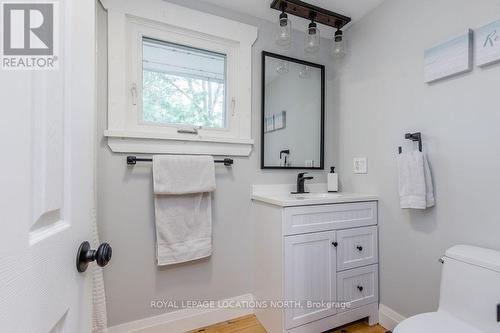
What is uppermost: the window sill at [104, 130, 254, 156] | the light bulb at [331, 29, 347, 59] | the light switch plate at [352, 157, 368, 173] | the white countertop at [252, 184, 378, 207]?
the light bulb at [331, 29, 347, 59]

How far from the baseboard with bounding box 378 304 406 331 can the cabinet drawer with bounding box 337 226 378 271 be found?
31cm

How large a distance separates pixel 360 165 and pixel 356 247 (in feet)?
2.05

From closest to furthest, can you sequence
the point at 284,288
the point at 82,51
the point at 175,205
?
the point at 82,51
the point at 284,288
the point at 175,205

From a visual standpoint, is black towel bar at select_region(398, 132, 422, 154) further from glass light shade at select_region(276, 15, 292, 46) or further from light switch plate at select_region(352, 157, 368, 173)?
glass light shade at select_region(276, 15, 292, 46)

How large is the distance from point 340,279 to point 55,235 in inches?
61.8

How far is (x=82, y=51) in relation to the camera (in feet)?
1.86

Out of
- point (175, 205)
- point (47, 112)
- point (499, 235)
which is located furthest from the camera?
point (175, 205)

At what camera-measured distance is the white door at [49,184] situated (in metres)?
0.33

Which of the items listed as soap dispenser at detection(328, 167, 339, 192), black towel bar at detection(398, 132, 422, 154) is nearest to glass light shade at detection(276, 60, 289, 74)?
soap dispenser at detection(328, 167, 339, 192)

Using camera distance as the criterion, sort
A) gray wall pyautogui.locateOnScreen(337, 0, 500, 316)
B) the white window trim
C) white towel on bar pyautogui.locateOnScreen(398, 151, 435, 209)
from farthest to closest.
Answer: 1. the white window trim
2. white towel on bar pyautogui.locateOnScreen(398, 151, 435, 209)
3. gray wall pyautogui.locateOnScreen(337, 0, 500, 316)

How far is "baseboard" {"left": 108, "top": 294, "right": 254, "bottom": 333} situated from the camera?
1.45 m

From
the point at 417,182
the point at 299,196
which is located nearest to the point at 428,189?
the point at 417,182

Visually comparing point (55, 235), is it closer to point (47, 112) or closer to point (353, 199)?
point (47, 112)

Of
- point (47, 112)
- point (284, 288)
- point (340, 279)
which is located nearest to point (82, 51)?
point (47, 112)
